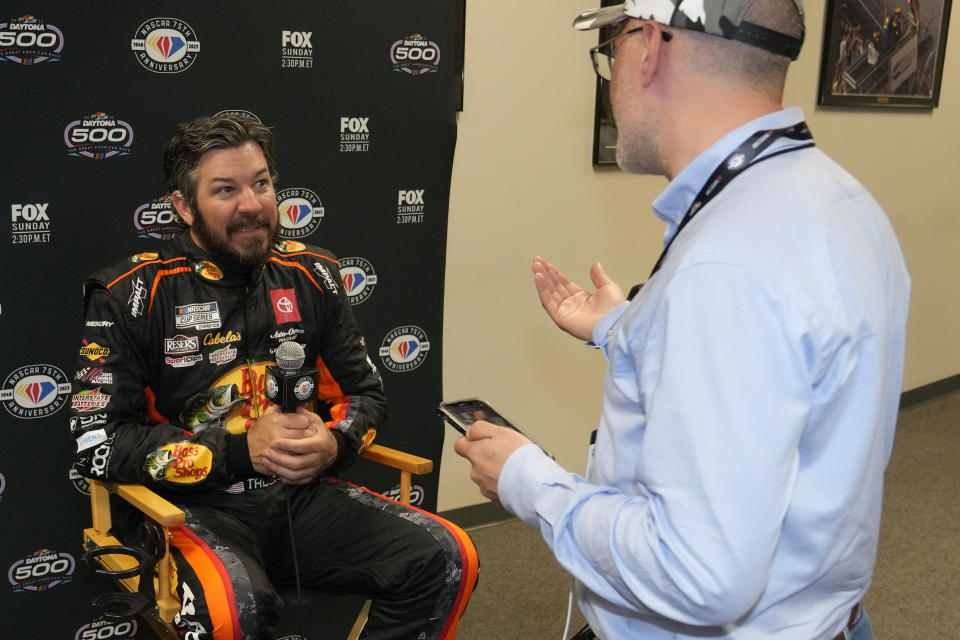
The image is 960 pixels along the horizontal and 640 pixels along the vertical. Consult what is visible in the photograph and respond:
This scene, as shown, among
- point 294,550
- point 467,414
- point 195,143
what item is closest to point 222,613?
point 294,550

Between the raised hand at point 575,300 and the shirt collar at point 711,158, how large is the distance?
0.52 metres

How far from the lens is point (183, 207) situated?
218 centimetres

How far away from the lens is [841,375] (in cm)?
97

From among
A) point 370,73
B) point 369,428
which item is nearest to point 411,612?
point 369,428

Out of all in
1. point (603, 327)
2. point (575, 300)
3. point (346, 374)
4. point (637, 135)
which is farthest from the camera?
point (346, 374)

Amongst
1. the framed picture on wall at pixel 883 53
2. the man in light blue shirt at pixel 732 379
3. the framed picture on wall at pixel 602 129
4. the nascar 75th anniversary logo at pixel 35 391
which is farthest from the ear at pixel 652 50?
the framed picture on wall at pixel 883 53

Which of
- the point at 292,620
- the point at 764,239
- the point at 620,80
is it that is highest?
the point at 620,80

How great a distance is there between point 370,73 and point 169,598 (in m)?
1.61

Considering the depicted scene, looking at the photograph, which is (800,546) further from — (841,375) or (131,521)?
(131,521)

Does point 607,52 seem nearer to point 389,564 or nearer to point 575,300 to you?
point 575,300

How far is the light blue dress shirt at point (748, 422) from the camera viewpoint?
36.2 inches

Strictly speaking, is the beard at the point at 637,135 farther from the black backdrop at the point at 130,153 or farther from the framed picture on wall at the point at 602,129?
the framed picture on wall at the point at 602,129

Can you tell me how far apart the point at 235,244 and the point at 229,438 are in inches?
18.9

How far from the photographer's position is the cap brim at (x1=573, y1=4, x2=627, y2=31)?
1.26 m
